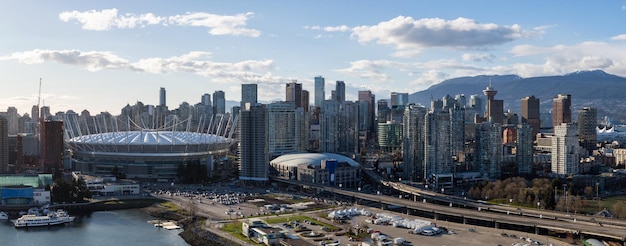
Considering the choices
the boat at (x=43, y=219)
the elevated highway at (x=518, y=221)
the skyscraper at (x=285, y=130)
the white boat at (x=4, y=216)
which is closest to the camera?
the elevated highway at (x=518, y=221)

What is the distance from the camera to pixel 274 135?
219 ft

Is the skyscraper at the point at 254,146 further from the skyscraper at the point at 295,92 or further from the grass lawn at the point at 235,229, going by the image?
the skyscraper at the point at 295,92

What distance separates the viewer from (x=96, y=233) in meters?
30.3

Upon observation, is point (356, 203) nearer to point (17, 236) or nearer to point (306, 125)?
point (17, 236)

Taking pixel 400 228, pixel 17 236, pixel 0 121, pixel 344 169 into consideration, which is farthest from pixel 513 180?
pixel 0 121

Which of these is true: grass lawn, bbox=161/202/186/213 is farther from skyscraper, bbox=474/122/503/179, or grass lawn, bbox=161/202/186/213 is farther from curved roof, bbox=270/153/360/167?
skyscraper, bbox=474/122/503/179

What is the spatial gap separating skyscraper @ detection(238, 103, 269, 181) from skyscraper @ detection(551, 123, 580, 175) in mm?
24623

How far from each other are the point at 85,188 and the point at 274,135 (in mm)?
28920

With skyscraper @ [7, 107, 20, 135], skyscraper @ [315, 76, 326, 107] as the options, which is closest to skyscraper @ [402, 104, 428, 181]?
skyscraper @ [7, 107, 20, 135]

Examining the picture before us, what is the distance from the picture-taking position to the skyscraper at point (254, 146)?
159ft

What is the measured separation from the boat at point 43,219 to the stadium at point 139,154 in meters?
17.0

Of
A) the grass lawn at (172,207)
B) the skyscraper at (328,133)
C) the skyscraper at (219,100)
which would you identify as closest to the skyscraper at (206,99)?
the skyscraper at (219,100)

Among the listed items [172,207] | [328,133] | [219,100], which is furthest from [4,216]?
[219,100]

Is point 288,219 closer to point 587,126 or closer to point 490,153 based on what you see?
point 490,153
